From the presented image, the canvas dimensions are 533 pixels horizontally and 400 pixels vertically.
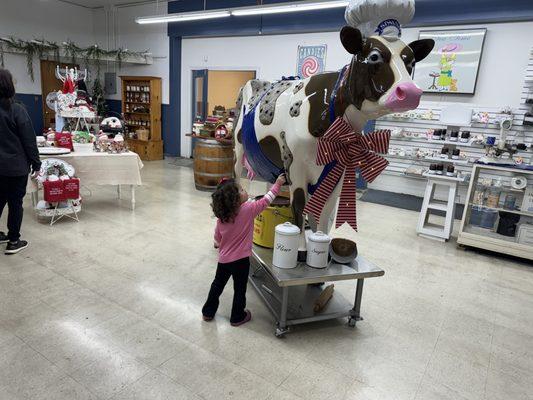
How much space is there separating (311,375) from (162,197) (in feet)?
14.5

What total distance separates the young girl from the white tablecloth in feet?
9.75

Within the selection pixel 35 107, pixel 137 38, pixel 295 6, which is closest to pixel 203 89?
pixel 137 38

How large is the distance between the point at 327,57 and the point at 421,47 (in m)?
5.71

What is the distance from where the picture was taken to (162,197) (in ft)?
19.6

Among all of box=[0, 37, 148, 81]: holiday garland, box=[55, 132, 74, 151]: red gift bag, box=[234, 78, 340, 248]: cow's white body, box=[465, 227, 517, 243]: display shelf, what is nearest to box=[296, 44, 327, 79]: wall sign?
box=[465, 227, 517, 243]: display shelf

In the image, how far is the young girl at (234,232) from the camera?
228 cm

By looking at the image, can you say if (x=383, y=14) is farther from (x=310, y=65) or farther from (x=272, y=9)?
(x=310, y=65)

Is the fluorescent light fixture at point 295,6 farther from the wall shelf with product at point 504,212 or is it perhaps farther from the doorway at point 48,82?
the doorway at point 48,82

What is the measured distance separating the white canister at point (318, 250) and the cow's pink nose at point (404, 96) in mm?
987

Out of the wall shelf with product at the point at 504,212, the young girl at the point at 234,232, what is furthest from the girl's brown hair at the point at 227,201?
the wall shelf with product at the point at 504,212

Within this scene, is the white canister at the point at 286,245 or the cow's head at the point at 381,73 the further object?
the white canister at the point at 286,245

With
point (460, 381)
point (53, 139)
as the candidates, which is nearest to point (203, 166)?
point (53, 139)

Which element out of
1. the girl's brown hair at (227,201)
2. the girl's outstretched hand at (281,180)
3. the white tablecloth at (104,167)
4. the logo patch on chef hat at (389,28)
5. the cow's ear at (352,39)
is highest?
the logo patch on chef hat at (389,28)

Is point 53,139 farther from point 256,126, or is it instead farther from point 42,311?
point 256,126
